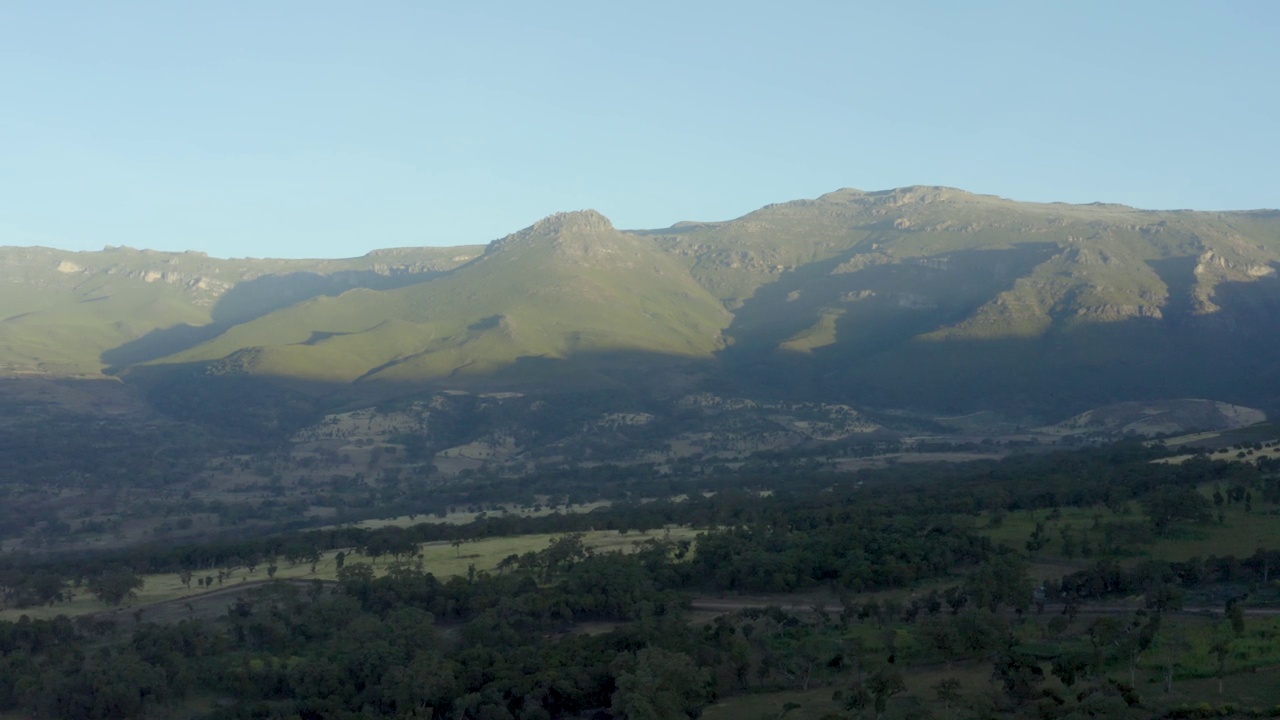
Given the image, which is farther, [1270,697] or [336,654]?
[336,654]

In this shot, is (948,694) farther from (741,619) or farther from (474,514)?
(474,514)

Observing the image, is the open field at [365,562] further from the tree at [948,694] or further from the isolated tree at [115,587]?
the tree at [948,694]

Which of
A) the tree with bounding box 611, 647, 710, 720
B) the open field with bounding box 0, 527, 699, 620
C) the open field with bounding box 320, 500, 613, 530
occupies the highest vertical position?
the tree with bounding box 611, 647, 710, 720

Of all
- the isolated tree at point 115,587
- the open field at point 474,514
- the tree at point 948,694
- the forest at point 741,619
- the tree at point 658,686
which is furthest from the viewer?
the open field at point 474,514

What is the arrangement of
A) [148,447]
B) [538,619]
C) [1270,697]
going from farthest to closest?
[148,447], [538,619], [1270,697]

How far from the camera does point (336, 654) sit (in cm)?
6200

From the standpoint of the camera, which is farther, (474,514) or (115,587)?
(474,514)

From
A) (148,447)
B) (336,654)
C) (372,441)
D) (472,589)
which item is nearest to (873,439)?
(372,441)

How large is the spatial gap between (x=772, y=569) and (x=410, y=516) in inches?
2576

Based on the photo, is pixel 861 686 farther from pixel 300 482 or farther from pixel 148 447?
pixel 148 447

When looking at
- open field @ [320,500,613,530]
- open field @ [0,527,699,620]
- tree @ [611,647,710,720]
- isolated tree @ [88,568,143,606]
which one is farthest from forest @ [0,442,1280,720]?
open field @ [320,500,613,530]

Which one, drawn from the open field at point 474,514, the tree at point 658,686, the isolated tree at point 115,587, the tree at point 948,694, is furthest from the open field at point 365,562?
the tree at point 948,694

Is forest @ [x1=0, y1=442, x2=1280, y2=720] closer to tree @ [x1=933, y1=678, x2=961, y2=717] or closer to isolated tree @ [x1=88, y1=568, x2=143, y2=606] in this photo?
tree @ [x1=933, y1=678, x2=961, y2=717]

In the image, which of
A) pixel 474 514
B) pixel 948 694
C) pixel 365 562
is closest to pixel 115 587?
pixel 365 562
